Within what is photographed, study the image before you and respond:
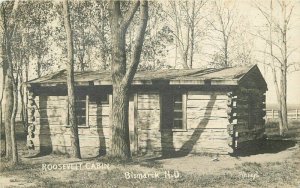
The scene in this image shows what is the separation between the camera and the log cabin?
15.2 meters

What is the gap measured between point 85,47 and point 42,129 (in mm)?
18764

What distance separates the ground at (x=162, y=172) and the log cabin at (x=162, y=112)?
0.98m

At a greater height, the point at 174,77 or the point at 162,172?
A: the point at 174,77

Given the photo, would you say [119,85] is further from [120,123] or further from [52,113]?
[52,113]

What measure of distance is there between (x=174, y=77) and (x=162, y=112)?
4.59 feet

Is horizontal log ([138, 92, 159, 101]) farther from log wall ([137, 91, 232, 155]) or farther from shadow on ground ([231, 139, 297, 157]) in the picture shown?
shadow on ground ([231, 139, 297, 157])

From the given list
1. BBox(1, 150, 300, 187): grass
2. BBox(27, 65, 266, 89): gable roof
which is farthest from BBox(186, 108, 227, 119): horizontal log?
BBox(1, 150, 300, 187): grass

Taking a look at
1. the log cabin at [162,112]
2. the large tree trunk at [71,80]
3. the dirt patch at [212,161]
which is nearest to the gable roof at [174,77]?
the log cabin at [162,112]

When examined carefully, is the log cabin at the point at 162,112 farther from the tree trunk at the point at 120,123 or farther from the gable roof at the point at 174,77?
the tree trunk at the point at 120,123

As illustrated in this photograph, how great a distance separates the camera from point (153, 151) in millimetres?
16109

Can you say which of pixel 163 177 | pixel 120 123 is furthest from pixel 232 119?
pixel 163 177

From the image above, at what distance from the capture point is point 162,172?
472 inches

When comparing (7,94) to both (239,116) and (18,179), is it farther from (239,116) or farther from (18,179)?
(239,116)

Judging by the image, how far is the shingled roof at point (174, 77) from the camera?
14898mm
